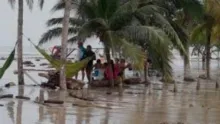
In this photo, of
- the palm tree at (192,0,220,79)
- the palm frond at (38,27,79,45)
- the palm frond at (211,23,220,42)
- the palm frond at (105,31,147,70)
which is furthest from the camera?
the palm frond at (38,27,79,45)

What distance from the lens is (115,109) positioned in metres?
11.8

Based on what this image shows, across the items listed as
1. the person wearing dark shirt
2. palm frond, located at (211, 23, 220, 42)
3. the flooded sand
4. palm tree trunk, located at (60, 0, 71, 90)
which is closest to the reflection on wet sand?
the flooded sand

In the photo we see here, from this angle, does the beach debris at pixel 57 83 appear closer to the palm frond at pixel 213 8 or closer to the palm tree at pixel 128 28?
the palm tree at pixel 128 28

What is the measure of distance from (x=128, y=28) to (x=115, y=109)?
18.3ft

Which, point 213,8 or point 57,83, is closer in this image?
point 57,83

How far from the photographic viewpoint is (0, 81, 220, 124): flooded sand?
32.4 ft

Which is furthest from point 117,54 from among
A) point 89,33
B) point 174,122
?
point 174,122

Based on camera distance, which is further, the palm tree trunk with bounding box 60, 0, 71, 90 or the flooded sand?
the palm tree trunk with bounding box 60, 0, 71, 90

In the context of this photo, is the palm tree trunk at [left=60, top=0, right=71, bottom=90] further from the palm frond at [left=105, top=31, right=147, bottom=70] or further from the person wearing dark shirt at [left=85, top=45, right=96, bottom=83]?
the person wearing dark shirt at [left=85, top=45, right=96, bottom=83]

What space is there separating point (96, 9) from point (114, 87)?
3.06m

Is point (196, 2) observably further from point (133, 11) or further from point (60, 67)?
point (60, 67)

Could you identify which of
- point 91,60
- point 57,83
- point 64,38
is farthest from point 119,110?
point 91,60

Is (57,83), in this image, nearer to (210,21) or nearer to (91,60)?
(91,60)

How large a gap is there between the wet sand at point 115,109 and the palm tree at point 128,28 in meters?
1.79
